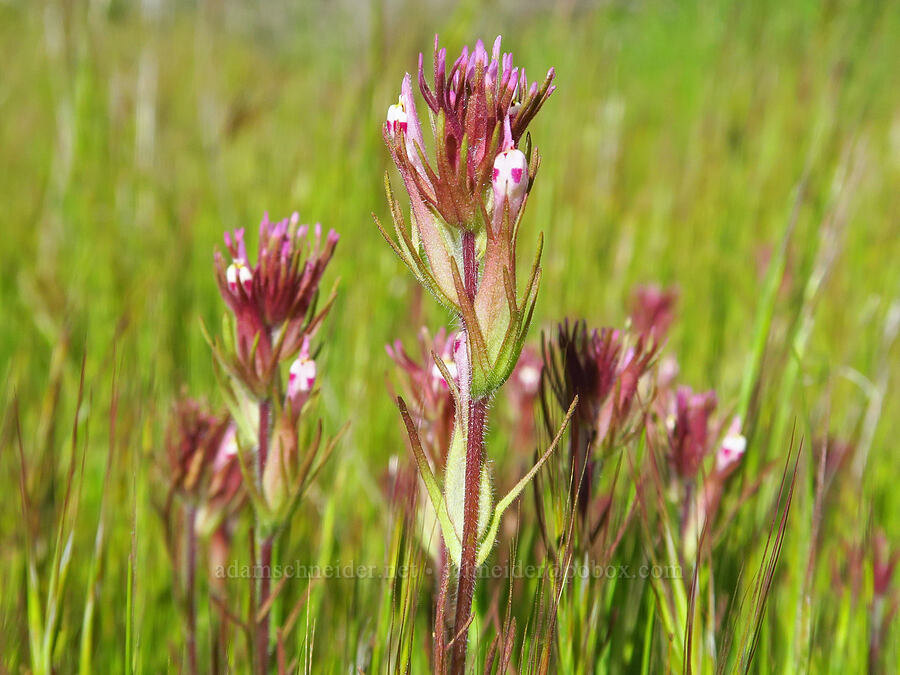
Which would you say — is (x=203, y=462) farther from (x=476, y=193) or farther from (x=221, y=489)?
(x=476, y=193)

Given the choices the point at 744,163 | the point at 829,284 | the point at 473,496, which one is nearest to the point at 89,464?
the point at 473,496

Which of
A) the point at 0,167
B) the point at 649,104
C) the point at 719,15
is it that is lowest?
the point at 0,167

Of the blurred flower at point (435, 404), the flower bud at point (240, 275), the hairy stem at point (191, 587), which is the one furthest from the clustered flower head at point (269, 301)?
the hairy stem at point (191, 587)

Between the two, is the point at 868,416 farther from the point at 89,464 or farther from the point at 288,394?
the point at 89,464

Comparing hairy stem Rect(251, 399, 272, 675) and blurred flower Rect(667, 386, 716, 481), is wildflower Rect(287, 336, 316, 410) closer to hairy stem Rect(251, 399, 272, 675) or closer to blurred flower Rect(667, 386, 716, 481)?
hairy stem Rect(251, 399, 272, 675)

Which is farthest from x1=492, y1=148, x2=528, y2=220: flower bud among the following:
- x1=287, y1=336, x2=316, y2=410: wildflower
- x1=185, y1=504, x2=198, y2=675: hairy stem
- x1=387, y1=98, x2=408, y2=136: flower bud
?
x1=185, y1=504, x2=198, y2=675: hairy stem

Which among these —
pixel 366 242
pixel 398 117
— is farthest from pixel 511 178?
pixel 366 242
